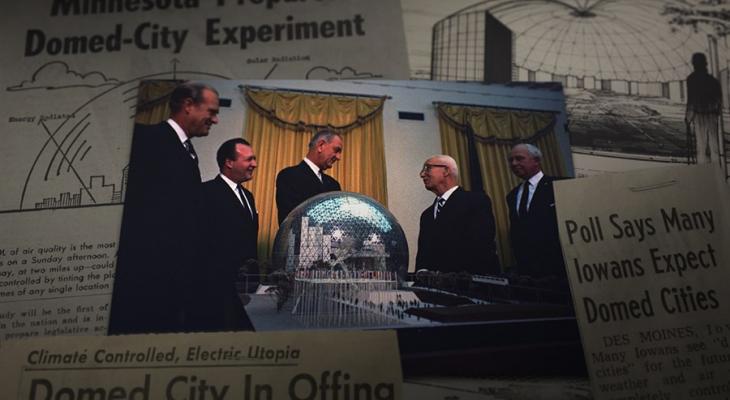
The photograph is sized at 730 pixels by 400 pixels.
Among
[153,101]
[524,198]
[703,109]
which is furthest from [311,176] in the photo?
[703,109]

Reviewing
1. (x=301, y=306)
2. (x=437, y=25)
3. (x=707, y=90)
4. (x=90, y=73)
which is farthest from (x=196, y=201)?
(x=707, y=90)

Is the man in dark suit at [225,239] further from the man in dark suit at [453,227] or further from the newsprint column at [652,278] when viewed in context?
the newsprint column at [652,278]

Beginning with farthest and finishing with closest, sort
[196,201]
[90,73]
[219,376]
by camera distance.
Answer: [90,73]
[196,201]
[219,376]

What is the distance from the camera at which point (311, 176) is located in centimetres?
234

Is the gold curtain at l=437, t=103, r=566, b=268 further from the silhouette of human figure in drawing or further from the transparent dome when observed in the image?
the silhouette of human figure in drawing

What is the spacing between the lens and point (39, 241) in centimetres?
234

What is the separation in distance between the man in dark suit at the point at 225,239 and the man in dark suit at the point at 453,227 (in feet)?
2.11

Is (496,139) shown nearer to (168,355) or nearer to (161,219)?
(161,219)

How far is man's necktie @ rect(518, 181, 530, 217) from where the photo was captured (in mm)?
2326

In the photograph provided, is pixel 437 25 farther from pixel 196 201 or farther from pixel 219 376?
pixel 219 376

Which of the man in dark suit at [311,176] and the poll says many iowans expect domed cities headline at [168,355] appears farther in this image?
the man in dark suit at [311,176]

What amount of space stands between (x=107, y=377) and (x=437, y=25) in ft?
6.28

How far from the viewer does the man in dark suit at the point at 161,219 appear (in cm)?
216

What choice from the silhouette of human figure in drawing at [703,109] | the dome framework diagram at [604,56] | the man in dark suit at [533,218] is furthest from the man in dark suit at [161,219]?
the silhouette of human figure in drawing at [703,109]
